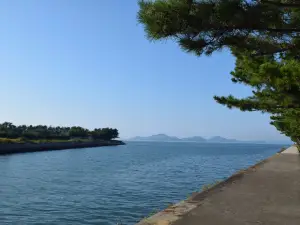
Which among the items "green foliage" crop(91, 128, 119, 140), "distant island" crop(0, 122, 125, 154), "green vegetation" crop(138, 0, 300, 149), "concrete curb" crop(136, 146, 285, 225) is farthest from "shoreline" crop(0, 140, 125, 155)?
"green vegetation" crop(138, 0, 300, 149)

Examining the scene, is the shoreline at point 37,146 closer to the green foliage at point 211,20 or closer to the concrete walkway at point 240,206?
the concrete walkway at point 240,206

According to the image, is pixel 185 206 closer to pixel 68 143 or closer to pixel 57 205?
pixel 57 205

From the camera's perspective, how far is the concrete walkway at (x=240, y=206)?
6.60 metres

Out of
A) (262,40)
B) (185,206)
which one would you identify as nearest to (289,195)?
(185,206)

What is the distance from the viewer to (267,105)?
1295 cm

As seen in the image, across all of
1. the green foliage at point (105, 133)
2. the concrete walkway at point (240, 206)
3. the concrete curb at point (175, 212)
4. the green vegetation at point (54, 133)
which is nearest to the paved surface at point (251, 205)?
the concrete walkway at point (240, 206)

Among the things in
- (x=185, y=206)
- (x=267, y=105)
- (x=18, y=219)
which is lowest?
(x=18, y=219)

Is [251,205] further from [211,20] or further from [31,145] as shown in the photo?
[31,145]

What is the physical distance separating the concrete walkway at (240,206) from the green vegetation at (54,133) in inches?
3173

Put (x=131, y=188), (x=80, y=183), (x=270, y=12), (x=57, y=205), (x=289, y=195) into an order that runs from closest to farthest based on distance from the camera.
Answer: (x=270, y=12)
(x=289, y=195)
(x=57, y=205)
(x=131, y=188)
(x=80, y=183)

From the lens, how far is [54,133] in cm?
11781

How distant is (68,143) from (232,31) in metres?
95.9

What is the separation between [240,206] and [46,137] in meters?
99.7

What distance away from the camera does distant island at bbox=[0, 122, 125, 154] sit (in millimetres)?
69831
